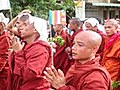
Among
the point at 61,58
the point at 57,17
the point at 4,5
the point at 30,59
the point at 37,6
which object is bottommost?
the point at 37,6

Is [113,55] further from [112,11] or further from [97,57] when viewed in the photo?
[112,11]

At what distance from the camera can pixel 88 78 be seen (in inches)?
132

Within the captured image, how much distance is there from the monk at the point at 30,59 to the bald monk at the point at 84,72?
671 millimetres

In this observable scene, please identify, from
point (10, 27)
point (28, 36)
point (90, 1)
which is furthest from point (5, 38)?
point (90, 1)

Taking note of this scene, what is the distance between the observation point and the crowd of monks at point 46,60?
344cm

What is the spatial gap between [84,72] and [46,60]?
0.88m

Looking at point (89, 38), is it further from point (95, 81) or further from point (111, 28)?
point (111, 28)

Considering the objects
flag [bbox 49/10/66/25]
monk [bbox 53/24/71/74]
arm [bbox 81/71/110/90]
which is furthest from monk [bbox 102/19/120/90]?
flag [bbox 49/10/66/25]

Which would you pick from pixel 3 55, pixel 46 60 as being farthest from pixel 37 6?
pixel 46 60

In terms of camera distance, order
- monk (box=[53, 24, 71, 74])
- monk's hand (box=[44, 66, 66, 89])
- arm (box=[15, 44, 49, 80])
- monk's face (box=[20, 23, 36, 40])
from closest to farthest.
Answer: monk's hand (box=[44, 66, 66, 89]), arm (box=[15, 44, 49, 80]), monk's face (box=[20, 23, 36, 40]), monk (box=[53, 24, 71, 74])

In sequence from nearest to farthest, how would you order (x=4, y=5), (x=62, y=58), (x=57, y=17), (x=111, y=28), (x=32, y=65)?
(x=32, y=65) → (x=111, y=28) → (x=62, y=58) → (x=4, y=5) → (x=57, y=17)

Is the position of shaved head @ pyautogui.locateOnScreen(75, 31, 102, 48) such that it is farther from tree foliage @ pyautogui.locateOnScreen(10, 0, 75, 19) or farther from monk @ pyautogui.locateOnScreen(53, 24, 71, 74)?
tree foliage @ pyautogui.locateOnScreen(10, 0, 75, 19)

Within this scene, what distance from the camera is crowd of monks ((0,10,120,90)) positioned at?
3.44 m

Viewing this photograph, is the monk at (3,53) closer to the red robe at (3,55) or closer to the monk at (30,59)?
the red robe at (3,55)
